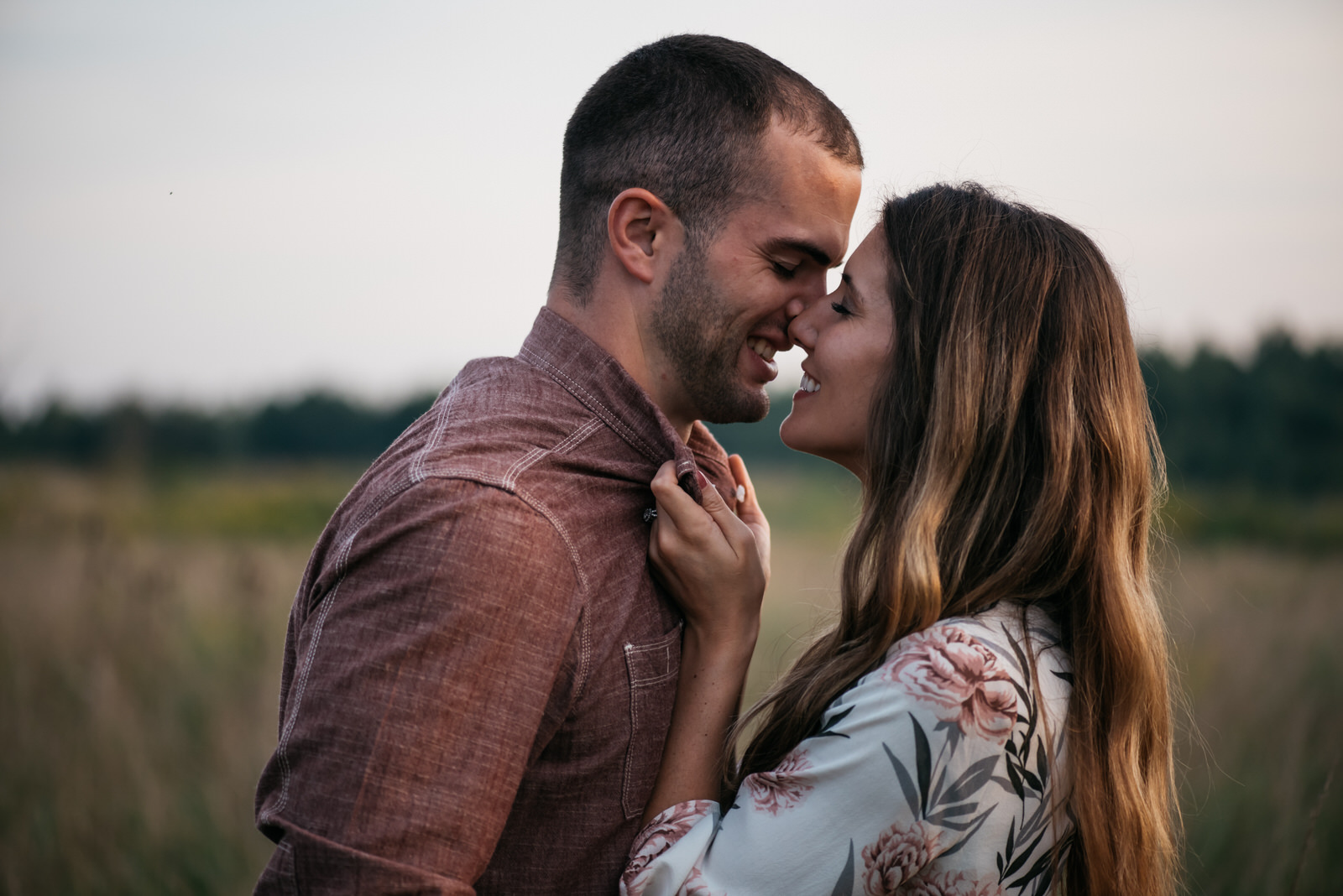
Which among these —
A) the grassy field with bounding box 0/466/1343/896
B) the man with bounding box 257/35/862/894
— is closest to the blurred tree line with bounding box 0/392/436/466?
the grassy field with bounding box 0/466/1343/896

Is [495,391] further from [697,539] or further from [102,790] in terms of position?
[102,790]

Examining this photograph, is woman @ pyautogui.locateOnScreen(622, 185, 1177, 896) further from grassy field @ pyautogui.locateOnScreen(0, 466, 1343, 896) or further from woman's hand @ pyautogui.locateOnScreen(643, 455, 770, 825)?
grassy field @ pyautogui.locateOnScreen(0, 466, 1343, 896)

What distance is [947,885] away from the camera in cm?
176

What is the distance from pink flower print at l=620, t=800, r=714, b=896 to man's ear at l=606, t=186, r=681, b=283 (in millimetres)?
1164

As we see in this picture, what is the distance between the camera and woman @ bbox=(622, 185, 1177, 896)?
1.73m

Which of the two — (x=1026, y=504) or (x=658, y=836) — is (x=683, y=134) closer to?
(x=1026, y=504)

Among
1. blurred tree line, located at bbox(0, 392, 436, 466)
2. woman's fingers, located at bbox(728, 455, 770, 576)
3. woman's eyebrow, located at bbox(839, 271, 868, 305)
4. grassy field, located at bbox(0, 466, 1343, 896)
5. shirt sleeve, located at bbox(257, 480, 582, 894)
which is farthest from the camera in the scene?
blurred tree line, located at bbox(0, 392, 436, 466)

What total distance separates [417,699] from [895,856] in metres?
0.88

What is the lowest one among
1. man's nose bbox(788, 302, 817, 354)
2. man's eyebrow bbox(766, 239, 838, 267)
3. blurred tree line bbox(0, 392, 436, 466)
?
blurred tree line bbox(0, 392, 436, 466)

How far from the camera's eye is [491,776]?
1.60 metres

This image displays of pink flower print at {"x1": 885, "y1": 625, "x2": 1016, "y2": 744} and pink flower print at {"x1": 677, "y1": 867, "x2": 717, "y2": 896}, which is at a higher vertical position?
pink flower print at {"x1": 885, "y1": 625, "x2": 1016, "y2": 744}

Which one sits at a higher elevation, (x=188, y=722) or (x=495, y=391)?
(x=495, y=391)

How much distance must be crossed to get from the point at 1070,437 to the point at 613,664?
3.58 ft

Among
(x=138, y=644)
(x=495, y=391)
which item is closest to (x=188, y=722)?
(x=138, y=644)
